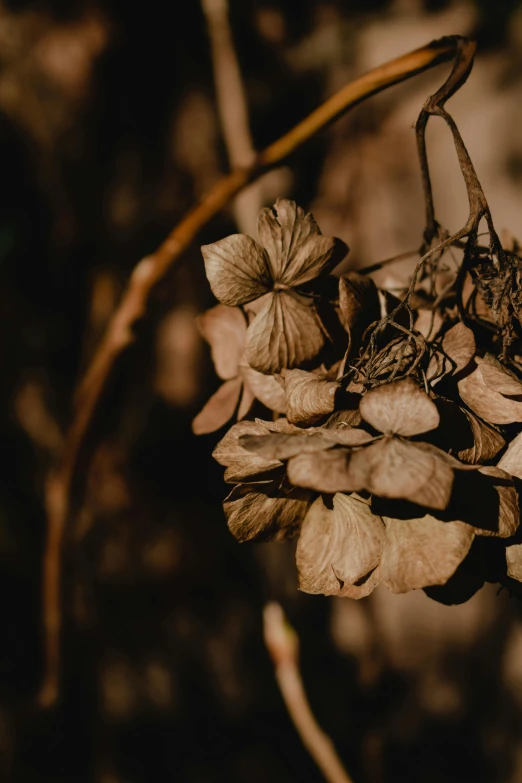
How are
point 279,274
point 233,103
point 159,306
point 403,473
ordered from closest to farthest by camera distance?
point 403,473 → point 279,274 → point 233,103 → point 159,306

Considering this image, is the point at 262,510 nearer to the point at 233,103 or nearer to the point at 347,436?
the point at 347,436

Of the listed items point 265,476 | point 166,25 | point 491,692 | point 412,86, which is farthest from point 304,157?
point 491,692

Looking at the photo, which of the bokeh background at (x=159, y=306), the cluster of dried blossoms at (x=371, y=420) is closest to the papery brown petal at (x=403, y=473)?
the cluster of dried blossoms at (x=371, y=420)

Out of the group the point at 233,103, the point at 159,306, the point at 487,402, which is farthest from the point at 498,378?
the point at 159,306

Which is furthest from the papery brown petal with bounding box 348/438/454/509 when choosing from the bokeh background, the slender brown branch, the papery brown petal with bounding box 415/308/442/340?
the bokeh background

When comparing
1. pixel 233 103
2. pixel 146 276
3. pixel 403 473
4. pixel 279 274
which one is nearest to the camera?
pixel 403 473

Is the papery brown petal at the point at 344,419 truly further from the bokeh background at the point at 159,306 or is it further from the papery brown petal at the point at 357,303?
the bokeh background at the point at 159,306
